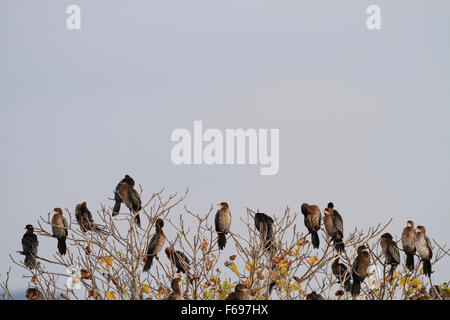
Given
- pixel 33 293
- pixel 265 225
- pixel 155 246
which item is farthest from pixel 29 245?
pixel 265 225

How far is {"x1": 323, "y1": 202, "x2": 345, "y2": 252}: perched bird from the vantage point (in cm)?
951

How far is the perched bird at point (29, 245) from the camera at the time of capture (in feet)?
33.6

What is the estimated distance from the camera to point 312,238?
9.88 m

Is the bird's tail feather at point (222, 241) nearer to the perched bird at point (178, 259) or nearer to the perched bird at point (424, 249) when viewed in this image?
the perched bird at point (178, 259)

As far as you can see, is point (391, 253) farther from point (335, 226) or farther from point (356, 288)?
point (356, 288)

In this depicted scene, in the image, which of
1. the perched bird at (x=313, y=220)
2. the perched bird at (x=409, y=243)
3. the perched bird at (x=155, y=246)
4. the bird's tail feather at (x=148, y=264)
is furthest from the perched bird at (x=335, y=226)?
the bird's tail feather at (x=148, y=264)

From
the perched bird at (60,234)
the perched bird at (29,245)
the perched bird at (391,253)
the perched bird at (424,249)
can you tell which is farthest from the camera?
the perched bird at (60,234)

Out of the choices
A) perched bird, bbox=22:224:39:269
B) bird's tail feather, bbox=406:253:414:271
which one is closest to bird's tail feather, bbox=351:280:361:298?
bird's tail feather, bbox=406:253:414:271

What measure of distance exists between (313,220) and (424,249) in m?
1.69

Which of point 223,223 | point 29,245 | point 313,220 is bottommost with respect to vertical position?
point 29,245

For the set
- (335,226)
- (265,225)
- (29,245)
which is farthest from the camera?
(29,245)

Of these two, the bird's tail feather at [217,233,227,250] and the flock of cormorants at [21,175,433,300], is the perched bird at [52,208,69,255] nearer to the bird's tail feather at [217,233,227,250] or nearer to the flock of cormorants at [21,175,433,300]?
the flock of cormorants at [21,175,433,300]

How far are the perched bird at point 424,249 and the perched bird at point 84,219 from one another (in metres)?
4.60
